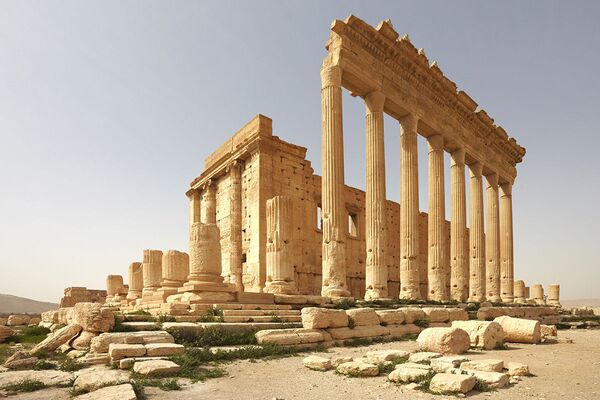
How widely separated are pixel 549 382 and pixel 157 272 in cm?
1589

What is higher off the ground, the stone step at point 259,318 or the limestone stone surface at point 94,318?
the limestone stone surface at point 94,318

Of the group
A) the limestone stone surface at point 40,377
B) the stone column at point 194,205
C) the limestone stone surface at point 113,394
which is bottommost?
the limestone stone surface at point 40,377

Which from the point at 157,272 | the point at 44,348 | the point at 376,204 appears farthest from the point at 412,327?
the point at 157,272

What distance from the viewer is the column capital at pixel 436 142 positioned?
23.2 m

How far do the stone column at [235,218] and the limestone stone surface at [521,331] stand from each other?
14.3m

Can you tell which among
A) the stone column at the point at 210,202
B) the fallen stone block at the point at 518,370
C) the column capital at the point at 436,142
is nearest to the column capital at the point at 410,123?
the column capital at the point at 436,142

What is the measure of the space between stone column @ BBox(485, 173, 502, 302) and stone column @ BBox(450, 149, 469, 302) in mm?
4144

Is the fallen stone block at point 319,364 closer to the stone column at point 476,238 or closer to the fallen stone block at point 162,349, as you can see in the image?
the fallen stone block at point 162,349

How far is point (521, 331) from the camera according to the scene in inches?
450

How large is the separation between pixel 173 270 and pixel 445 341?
10.9 metres

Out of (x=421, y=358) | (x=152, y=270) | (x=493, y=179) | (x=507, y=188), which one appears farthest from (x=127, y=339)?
(x=507, y=188)

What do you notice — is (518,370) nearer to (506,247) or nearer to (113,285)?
Result: (113,285)

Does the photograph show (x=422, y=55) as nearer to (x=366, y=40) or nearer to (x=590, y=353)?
(x=366, y=40)

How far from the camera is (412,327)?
13.3 meters
